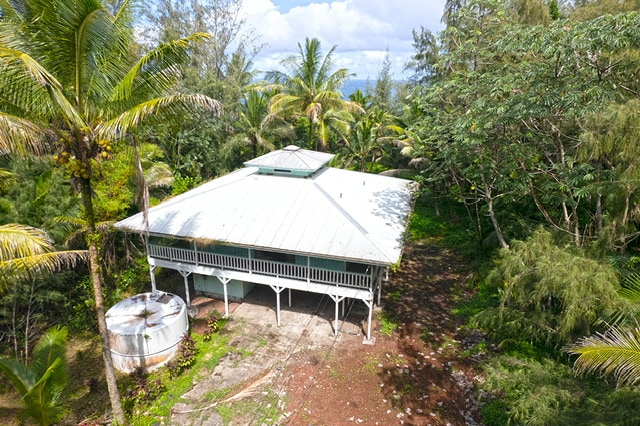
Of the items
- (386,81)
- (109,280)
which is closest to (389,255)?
(109,280)

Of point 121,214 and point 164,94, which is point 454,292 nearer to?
point 164,94

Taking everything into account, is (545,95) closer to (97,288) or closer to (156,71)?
(156,71)

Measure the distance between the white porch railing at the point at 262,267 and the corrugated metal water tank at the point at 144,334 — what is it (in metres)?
2.15

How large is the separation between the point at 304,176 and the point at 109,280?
10458mm

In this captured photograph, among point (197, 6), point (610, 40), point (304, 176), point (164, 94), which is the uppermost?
point (197, 6)

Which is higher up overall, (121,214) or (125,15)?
(125,15)

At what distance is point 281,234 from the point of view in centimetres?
1316

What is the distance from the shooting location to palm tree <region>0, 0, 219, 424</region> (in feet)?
20.2

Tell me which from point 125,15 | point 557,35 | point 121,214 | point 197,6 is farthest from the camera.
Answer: point 197,6

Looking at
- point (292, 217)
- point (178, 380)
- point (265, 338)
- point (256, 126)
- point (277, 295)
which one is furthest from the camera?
point (256, 126)

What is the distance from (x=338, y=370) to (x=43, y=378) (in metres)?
7.96

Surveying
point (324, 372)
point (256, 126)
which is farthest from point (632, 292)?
point (256, 126)

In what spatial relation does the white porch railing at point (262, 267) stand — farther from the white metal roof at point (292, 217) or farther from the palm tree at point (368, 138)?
the palm tree at point (368, 138)

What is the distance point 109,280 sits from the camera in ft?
55.9
